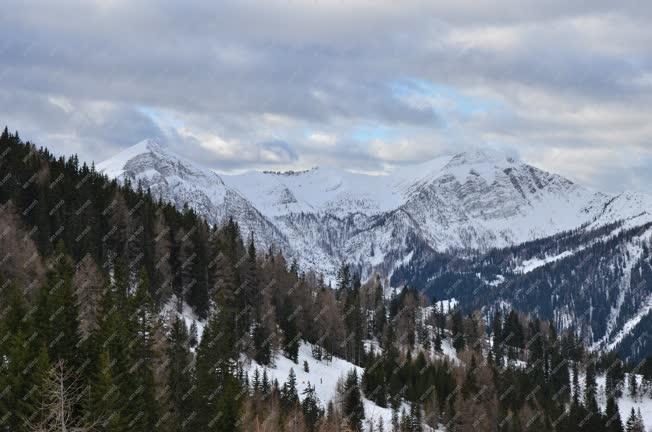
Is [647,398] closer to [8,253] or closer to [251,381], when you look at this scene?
[251,381]

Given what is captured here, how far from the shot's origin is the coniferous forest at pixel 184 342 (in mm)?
44656

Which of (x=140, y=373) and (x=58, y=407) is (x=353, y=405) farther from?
(x=58, y=407)

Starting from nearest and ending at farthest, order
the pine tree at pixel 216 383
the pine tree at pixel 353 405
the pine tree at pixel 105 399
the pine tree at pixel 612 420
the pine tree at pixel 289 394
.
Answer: the pine tree at pixel 105 399, the pine tree at pixel 216 383, the pine tree at pixel 289 394, the pine tree at pixel 353 405, the pine tree at pixel 612 420

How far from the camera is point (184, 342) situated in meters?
74.1

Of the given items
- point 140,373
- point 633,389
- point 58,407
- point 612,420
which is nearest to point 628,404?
point 633,389

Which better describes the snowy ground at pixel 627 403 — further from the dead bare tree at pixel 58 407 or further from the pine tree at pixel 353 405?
the dead bare tree at pixel 58 407

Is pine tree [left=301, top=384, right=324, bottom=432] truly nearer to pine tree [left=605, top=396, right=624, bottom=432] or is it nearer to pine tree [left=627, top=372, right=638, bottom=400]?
pine tree [left=605, top=396, right=624, bottom=432]

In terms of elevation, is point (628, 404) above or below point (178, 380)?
above

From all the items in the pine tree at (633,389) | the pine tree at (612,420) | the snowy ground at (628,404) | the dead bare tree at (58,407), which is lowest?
the dead bare tree at (58,407)

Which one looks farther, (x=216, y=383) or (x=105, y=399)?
(x=216, y=383)

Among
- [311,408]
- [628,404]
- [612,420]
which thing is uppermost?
[628,404]

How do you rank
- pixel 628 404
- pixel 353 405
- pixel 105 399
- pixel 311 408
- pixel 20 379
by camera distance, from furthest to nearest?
pixel 628 404 → pixel 353 405 → pixel 311 408 → pixel 20 379 → pixel 105 399

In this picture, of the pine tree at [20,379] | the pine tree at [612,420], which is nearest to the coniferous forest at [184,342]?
the pine tree at [20,379]

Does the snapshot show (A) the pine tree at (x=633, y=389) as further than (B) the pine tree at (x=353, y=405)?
Yes
